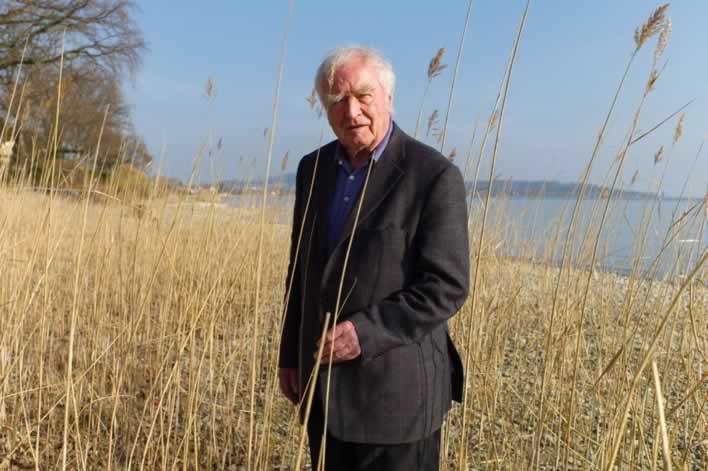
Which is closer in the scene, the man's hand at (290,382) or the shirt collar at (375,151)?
the shirt collar at (375,151)

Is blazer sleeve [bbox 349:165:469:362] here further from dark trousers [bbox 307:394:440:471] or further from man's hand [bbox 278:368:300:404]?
man's hand [bbox 278:368:300:404]

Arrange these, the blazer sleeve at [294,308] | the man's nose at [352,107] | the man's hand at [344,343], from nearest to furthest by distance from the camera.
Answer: the man's hand at [344,343]
the man's nose at [352,107]
the blazer sleeve at [294,308]

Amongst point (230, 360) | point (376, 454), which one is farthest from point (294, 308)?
point (376, 454)

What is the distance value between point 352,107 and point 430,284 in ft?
1.08

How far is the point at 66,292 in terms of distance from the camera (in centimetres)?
217

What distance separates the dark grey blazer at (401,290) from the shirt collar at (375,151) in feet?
0.04

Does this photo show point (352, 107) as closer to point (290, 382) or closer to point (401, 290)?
point (401, 290)

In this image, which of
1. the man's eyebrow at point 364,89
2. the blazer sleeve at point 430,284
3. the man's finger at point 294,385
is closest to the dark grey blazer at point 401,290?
the blazer sleeve at point 430,284

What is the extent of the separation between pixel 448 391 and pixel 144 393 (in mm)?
A: 1272

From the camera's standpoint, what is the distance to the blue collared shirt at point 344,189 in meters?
0.89

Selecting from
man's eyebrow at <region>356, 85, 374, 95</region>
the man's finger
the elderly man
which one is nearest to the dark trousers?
the elderly man

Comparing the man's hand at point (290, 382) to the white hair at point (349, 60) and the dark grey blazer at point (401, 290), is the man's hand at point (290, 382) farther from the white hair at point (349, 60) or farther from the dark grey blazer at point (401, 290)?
the white hair at point (349, 60)

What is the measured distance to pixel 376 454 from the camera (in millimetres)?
838

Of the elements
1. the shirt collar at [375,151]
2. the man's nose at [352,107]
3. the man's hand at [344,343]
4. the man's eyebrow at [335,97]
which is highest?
the man's eyebrow at [335,97]
